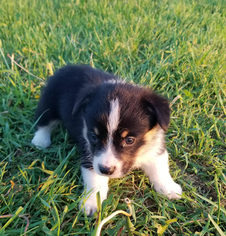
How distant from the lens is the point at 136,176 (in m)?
2.55

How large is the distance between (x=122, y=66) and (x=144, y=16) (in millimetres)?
1945

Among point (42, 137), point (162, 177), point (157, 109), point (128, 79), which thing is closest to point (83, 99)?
point (157, 109)

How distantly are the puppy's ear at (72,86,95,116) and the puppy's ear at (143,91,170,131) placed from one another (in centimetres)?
48

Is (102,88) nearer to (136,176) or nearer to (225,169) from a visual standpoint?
(136,176)

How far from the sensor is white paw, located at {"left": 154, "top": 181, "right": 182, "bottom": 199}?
2.31 metres

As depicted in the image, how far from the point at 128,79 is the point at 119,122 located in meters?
1.59

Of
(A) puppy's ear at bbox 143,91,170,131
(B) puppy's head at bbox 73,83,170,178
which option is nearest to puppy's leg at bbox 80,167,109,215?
(B) puppy's head at bbox 73,83,170,178

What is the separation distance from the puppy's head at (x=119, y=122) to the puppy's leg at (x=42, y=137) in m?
0.73

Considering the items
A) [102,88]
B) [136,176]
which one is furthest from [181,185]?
[102,88]

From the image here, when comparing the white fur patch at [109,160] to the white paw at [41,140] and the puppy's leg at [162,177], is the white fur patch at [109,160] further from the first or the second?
the white paw at [41,140]

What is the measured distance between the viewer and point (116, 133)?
201cm

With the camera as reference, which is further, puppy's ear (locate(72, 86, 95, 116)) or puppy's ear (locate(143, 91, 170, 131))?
puppy's ear (locate(72, 86, 95, 116))

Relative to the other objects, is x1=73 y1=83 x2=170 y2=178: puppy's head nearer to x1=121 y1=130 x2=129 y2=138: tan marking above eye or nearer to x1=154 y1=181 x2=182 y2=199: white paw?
x1=121 y1=130 x2=129 y2=138: tan marking above eye

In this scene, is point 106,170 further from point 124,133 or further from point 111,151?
point 124,133
